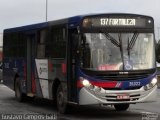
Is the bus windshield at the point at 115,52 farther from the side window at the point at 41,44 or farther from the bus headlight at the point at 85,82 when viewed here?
the side window at the point at 41,44

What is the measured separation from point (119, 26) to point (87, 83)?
6.16 ft

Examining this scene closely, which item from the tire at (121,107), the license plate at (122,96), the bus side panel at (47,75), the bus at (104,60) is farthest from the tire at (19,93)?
the license plate at (122,96)

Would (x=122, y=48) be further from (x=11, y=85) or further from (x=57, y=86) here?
(x=11, y=85)

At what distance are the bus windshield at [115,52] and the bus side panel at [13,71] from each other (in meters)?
5.76

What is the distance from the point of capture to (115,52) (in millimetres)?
14289

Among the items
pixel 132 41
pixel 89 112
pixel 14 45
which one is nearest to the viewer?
pixel 132 41

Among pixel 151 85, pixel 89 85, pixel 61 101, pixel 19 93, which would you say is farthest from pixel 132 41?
pixel 19 93

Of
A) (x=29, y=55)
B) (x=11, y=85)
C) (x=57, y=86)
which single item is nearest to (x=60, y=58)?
(x=57, y=86)

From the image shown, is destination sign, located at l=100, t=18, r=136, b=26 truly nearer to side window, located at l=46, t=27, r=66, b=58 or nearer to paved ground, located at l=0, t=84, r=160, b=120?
side window, located at l=46, t=27, r=66, b=58

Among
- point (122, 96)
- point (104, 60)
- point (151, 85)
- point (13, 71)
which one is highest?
point (104, 60)

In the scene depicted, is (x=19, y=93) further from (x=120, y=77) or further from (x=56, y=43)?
(x=120, y=77)

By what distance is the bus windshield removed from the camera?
46.4ft

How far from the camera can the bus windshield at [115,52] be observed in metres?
14.2

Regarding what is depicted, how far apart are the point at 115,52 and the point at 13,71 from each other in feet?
25.8
